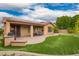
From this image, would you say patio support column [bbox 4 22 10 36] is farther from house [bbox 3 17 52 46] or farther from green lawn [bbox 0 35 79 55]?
green lawn [bbox 0 35 79 55]

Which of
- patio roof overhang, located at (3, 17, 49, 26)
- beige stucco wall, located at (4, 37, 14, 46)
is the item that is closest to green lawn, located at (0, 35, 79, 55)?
beige stucco wall, located at (4, 37, 14, 46)

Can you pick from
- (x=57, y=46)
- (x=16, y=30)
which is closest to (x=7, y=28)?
(x=16, y=30)

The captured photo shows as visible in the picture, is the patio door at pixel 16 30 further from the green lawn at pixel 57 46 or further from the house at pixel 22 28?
the green lawn at pixel 57 46

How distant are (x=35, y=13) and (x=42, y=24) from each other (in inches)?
4.3

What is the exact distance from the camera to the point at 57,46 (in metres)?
1.81

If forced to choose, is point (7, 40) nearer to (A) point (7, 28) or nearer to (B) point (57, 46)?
(A) point (7, 28)

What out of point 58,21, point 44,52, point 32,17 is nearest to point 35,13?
point 32,17

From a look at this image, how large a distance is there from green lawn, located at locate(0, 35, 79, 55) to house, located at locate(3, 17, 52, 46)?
0.08 m

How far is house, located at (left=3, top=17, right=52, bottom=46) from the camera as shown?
183 centimetres

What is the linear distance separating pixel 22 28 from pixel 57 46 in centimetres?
33

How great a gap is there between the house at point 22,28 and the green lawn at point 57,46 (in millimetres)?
75

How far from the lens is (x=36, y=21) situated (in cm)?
184

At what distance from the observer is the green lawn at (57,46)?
1809mm

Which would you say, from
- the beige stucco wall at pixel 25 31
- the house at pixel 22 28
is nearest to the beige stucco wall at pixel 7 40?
the house at pixel 22 28
